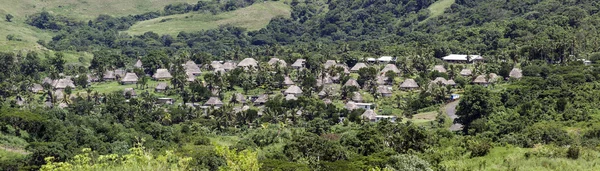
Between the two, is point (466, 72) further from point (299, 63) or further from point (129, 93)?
point (129, 93)

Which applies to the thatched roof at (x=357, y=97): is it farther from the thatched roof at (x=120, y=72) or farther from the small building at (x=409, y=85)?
the thatched roof at (x=120, y=72)

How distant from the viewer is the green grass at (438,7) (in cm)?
16662

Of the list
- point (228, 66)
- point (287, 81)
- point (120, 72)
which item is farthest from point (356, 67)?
point (120, 72)

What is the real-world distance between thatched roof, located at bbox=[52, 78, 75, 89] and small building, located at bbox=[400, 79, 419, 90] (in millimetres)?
49634

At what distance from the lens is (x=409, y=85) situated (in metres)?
92.5

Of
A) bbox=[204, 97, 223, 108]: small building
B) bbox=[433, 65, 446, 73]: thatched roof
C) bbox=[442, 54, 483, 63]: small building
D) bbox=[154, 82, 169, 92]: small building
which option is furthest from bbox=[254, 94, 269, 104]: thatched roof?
bbox=[442, 54, 483, 63]: small building

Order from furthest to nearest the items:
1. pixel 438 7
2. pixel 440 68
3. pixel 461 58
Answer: pixel 438 7 → pixel 461 58 → pixel 440 68

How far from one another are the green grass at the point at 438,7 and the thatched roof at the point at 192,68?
7518cm

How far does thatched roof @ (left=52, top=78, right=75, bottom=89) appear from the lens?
97.3m

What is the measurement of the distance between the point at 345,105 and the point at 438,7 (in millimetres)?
96671

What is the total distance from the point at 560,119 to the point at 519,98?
1018 centimetres

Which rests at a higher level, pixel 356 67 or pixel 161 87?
pixel 356 67

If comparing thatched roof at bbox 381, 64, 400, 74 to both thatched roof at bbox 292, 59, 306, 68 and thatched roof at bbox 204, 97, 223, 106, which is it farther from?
thatched roof at bbox 204, 97, 223, 106

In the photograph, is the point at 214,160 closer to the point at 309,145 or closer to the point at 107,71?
the point at 309,145
